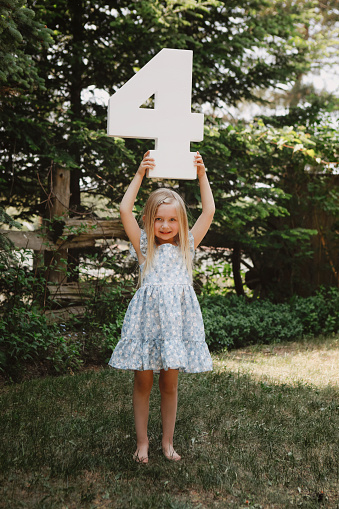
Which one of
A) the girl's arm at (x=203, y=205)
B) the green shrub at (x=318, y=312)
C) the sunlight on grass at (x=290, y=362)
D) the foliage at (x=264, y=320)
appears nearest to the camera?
the girl's arm at (x=203, y=205)

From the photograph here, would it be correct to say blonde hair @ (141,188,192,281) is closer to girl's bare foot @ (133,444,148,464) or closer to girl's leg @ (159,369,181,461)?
girl's leg @ (159,369,181,461)

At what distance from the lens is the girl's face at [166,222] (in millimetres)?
2797

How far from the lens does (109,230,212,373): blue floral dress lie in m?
2.63

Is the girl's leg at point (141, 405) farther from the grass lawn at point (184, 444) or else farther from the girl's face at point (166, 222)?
the girl's face at point (166, 222)

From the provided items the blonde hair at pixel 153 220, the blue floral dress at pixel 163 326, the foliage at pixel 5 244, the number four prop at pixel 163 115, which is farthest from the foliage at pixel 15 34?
the blue floral dress at pixel 163 326

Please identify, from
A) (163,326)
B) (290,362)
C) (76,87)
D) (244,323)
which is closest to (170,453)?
(163,326)

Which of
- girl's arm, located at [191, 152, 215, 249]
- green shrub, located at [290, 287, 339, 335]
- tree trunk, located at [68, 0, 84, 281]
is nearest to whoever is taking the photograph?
girl's arm, located at [191, 152, 215, 249]

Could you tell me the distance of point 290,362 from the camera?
5148 millimetres

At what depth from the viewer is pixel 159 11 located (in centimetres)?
520

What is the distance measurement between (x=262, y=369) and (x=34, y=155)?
3.33m

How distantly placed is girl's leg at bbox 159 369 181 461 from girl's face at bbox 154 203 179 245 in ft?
2.43

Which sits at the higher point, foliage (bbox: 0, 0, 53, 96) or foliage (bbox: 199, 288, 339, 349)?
foliage (bbox: 0, 0, 53, 96)

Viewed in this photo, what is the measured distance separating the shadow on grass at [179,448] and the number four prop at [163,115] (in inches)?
60.8

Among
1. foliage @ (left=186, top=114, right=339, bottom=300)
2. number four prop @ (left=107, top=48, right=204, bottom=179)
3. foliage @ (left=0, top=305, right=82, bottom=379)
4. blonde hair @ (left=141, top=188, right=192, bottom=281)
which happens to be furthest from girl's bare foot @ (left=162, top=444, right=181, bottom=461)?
foliage @ (left=186, top=114, right=339, bottom=300)
